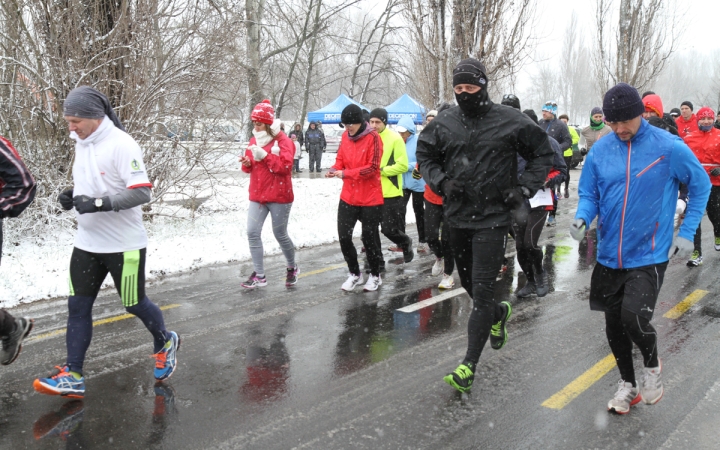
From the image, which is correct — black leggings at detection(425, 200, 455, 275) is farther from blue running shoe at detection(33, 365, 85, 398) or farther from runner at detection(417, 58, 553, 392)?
blue running shoe at detection(33, 365, 85, 398)

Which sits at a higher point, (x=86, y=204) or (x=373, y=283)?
(x=86, y=204)

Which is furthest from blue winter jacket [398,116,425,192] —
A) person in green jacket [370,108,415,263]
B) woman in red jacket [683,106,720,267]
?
woman in red jacket [683,106,720,267]

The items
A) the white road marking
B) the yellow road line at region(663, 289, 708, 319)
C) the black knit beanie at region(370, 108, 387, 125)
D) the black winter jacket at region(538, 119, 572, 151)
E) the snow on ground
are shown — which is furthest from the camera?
the black winter jacket at region(538, 119, 572, 151)

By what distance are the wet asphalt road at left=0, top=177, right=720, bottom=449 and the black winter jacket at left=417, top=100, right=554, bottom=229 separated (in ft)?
3.94

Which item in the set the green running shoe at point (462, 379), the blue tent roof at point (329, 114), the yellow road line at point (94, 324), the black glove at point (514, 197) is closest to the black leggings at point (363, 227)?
the yellow road line at point (94, 324)

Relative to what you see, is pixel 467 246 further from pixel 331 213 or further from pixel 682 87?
pixel 682 87

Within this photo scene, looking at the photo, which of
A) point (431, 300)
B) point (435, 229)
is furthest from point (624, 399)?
point (435, 229)

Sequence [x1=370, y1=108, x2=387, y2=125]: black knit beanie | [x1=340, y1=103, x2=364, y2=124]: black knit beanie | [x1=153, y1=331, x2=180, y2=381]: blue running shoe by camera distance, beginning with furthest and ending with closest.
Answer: [x1=370, y1=108, x2=387, y2=125]: black knit beanie, [x1=340, y1=103, x2=364, y2=124]: black knit beanie, [x1=153, y1=331, x2=180, y2=381]: blue running shoe

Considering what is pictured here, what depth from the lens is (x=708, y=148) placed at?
8305mm

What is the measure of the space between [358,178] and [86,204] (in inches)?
130

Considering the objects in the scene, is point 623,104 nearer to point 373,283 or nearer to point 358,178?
point 358,178

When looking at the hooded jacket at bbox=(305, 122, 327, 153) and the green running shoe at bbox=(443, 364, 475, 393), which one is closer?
the green running shoe at bbox=(443, 364, 475, 393)

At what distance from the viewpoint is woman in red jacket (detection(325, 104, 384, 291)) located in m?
6.64

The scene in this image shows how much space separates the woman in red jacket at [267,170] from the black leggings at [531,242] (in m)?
2.49
